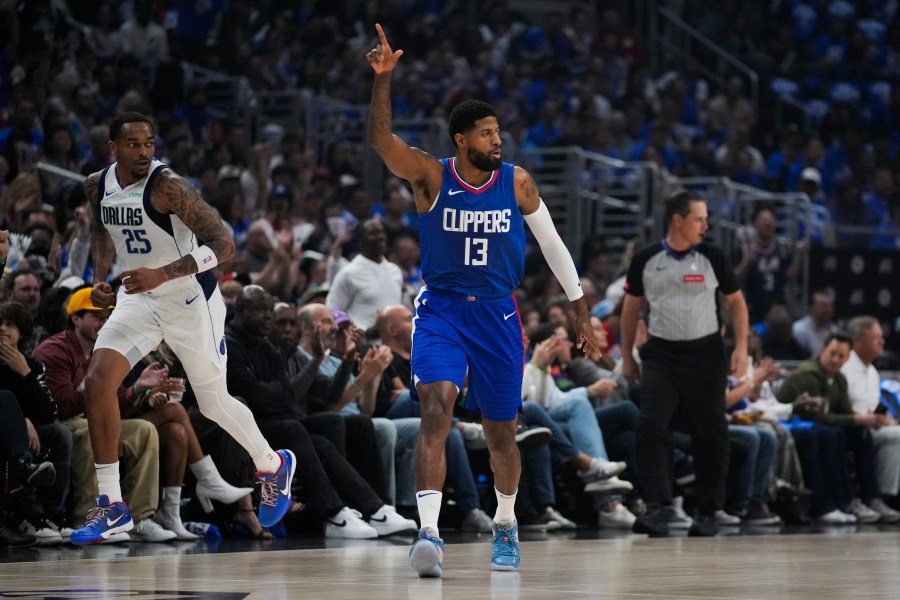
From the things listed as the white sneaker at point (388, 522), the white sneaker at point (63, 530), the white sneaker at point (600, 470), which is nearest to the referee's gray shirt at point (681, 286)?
the white sneaker at point (600, 470)

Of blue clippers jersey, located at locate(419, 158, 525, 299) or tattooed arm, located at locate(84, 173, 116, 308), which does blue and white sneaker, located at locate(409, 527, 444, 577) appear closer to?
blue clippers jersey, located at locate(419, 158, 525, 299)

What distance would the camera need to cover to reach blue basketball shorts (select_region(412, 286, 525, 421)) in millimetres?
7043

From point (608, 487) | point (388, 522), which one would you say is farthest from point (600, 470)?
point (388, 522)

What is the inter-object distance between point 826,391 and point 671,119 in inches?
340

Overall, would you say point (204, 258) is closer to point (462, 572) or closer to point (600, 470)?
point (462, 572)

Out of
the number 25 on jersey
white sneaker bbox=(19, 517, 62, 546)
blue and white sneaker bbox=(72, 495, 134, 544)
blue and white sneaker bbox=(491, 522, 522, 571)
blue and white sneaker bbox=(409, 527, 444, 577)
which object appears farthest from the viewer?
white sneaker bbox=(19, 517, 62, 546)

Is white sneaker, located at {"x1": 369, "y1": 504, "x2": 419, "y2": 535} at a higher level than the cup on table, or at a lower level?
lower

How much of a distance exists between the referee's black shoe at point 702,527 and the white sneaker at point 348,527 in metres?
2.17

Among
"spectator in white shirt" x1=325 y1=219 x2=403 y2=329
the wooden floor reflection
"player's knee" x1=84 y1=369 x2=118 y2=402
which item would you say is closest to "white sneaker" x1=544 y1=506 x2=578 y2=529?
the wooden floor reflection

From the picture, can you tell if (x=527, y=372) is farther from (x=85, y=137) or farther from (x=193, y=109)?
(x=193, y=109)

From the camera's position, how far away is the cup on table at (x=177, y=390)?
866cm

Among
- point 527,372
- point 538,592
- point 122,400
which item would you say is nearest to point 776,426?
point 527,372

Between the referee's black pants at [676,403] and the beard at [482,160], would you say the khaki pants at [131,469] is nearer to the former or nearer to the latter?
the beard at [482,160]

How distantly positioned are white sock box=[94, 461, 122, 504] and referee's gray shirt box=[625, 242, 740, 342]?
396 centimetres
